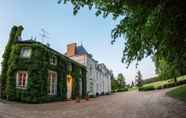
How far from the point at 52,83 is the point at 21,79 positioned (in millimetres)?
4153

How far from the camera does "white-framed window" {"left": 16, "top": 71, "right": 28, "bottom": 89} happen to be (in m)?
A: 24.0

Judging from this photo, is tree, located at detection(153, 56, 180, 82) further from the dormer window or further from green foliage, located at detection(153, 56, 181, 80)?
the dormer window

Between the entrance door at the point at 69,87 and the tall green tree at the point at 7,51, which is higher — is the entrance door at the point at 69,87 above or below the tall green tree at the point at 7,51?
below

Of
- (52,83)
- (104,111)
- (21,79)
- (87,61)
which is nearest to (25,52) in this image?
(21,79)

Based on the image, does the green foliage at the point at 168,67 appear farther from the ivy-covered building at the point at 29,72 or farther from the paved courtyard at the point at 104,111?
the ivy-covered building at the point at 29,72

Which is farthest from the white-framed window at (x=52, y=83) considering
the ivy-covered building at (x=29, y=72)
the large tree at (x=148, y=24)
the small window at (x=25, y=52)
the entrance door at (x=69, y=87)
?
the large tree at (x=148, y=24)

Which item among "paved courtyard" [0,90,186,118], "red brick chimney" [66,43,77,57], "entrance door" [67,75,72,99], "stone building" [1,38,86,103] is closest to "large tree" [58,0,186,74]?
"paved courtyard" [0,90,186,118]

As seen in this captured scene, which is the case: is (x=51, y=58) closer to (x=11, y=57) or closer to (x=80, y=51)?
(x=11, y=57)

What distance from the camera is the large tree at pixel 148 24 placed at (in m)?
7.50

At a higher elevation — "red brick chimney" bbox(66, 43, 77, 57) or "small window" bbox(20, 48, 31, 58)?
"red brick chimney" bbox(66, 43, 77, 57)

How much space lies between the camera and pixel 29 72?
23.9m

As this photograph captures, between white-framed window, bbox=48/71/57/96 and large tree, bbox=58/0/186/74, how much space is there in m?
16.5

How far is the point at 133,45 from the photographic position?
33.6 feet

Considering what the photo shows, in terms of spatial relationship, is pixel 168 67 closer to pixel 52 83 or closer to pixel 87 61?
pixel 52 83
